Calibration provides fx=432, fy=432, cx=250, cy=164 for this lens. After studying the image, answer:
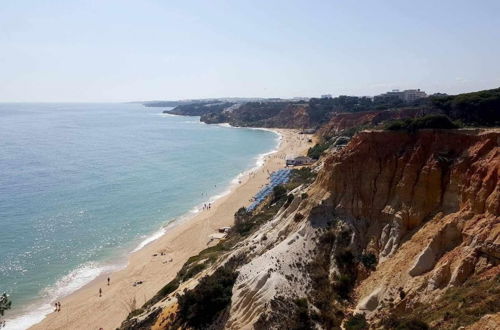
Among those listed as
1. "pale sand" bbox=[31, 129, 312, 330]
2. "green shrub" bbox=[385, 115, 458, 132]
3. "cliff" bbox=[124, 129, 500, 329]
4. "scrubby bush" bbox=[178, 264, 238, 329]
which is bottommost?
"pale sand" bbox=[31, 129, 312, 330]

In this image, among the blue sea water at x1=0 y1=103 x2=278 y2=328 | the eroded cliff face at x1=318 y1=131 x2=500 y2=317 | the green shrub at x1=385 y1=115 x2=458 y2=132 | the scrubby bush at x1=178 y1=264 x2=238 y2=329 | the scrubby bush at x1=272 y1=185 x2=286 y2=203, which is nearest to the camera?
the eroded cliff face at x1=318 y1=131 x2=500 y2=317

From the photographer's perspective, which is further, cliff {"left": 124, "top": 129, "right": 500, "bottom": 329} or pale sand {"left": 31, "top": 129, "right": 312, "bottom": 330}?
pale sand {"left": 31, "top": 129, "right": 312, "bottom": 330}

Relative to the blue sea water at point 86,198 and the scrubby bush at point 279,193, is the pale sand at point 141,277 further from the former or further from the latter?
the scrubby bush at point 279,193

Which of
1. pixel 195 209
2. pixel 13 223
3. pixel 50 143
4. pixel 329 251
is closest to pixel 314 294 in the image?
pixel 329 251

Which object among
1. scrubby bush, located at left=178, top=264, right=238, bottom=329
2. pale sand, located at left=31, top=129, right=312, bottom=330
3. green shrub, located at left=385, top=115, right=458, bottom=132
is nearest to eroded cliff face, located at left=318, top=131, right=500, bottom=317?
green shrub, located at left=385, top=115, right=458, bottom=132

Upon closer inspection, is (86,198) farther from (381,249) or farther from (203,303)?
(381,249)

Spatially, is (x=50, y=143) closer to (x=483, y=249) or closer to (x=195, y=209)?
(x=195, y=209)

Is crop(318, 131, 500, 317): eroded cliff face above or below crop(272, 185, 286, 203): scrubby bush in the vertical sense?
above

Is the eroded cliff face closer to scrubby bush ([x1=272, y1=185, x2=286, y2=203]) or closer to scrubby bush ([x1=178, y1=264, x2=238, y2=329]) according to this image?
scrubby bush ([x1=178, y1=264, x2=238, y2=329])

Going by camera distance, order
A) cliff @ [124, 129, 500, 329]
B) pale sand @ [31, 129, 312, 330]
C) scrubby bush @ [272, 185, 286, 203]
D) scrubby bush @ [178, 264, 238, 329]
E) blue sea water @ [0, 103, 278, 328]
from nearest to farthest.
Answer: cliff @ [124, 129, 500, 329], scrubby bush @ [178, 264, 238, 329], pale sand @ [31, 129, 312, 330], blue sea water @ [0, 103, 278, 328], scrubby bush @ [272, 185, 286, 203]
